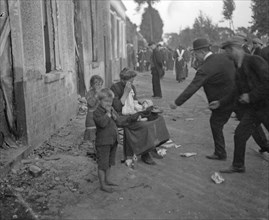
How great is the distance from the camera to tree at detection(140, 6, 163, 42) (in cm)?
5622

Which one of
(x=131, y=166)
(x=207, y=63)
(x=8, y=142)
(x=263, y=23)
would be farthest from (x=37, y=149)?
(x=263, y=23)

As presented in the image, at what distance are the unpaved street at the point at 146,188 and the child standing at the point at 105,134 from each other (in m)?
0.30

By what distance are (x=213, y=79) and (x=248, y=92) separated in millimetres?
648

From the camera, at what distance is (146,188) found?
4.79 m

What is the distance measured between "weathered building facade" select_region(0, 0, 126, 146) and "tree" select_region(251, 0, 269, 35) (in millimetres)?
17604

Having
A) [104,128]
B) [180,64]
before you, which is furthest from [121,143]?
[180,64]

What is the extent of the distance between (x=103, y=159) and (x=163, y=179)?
987 mm

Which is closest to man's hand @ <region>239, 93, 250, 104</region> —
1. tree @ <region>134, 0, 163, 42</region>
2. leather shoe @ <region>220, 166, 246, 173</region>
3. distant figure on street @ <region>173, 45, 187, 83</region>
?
leather shoe @ <region>220, 166, 246, 173</region>

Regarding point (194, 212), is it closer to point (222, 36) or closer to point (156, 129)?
point (156, 129)

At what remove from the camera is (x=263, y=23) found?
2638cm

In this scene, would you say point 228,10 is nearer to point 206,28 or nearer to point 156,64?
point 206,28

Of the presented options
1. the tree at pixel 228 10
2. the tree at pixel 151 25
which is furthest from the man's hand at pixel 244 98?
the tree at pixel 151 25

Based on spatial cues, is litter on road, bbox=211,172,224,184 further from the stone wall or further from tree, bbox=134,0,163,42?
tree, bbox=134,0,163,42

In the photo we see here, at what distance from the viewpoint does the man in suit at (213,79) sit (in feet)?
18.3
